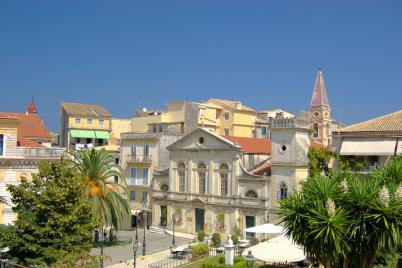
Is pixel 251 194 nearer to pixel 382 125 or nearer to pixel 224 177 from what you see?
pixel 224 177

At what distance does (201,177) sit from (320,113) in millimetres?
29259

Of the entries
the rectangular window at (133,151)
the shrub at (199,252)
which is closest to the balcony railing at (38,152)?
the shrub at (199,252)

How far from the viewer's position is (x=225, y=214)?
158ft

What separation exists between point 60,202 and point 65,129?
52.2m

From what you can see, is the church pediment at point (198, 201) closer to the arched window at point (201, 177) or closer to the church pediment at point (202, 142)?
the arched window at point (201, 177)

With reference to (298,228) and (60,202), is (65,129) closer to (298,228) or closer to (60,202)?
(60,202)

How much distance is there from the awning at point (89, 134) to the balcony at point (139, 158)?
1640 centimetres

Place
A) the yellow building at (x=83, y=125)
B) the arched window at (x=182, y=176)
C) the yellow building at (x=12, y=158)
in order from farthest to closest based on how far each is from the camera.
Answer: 1. the yellow building at (x=83, y=125)
2. the arched window at (x=182, y=176)
3. the yellow building at (x=12, y=158)

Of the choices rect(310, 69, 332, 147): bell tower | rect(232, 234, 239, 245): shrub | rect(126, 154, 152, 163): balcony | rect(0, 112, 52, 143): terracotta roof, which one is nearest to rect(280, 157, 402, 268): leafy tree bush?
rect(232, 234, 239, 245): shrub

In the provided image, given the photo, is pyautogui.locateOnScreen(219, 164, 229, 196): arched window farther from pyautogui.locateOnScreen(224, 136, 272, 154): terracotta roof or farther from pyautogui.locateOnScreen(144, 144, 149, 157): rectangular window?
pyautogui.locateOnScreen(144, 144, 149, 157): rectangular window

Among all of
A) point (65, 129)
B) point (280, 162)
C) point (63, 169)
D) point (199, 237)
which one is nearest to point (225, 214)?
point (199, 237)

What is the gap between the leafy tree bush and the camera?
760 inches

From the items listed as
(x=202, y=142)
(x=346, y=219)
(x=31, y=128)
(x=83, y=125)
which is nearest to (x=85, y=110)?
(x=83, y=125)

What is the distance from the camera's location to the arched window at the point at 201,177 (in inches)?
1982
